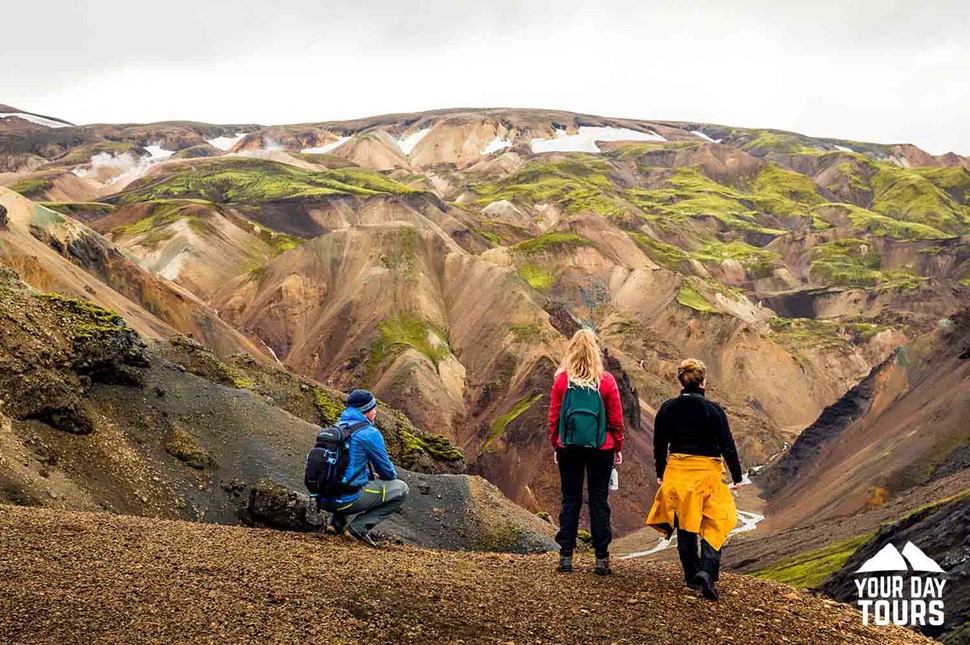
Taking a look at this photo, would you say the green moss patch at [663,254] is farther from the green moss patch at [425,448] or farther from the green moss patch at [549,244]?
the green moss patch at [425,448]

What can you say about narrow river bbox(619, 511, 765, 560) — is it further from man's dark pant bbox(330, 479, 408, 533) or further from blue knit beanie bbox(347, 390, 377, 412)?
blue knit beanie bbox(347, 390, 377, 412)

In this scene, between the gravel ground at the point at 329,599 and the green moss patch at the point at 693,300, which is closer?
the gravel ground at the point at 329,599

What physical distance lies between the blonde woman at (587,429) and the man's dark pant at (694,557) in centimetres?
84

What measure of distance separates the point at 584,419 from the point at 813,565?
24.6 m

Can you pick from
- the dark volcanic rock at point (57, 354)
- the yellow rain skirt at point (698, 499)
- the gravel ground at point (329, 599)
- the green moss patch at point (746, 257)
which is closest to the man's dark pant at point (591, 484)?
the gravel ground at point (329, 599)

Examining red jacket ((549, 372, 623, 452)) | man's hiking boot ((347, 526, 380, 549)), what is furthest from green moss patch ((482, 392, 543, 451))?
red jacket ((549, 372, 623, 452))

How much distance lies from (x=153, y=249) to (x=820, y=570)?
91.3 meters

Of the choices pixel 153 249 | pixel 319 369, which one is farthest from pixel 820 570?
pixel 153 249

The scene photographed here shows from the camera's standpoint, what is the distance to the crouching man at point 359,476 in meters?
11.3

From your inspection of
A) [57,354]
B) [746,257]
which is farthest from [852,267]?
[57,354]

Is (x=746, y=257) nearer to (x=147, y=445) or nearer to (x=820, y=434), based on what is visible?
(x=820, y=434)

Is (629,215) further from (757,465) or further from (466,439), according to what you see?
(466,439)

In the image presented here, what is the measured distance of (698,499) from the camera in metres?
9.70

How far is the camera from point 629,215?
169125 millimetres
